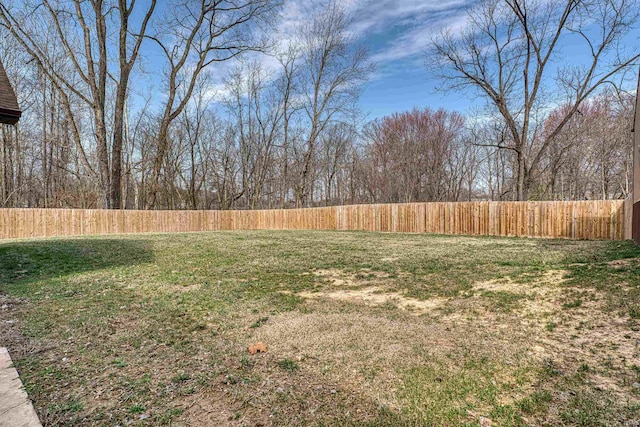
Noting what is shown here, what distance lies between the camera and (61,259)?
19.2 ft

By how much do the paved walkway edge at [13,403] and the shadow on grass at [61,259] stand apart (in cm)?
327

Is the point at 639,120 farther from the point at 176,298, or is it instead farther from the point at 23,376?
the point at 23,376

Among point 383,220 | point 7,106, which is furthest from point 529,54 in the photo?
point 7,106

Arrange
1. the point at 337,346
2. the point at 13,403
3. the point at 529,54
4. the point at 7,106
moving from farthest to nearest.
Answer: the point at 529,54 → the point at 7,106 → the point at 337,346 → the point at 13,403

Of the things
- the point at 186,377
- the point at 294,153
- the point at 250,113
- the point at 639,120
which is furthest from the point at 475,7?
the point at 186,377

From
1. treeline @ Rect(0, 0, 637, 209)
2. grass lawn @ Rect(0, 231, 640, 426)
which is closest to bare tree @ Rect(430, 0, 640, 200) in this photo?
treeline @ Rect(0, 0, 637, 209)

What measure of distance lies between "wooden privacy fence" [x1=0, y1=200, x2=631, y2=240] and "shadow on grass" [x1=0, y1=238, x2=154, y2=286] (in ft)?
25.7

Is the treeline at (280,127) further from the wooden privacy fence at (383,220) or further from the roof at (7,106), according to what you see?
the roof at (7,106)

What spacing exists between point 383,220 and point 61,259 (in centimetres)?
1139

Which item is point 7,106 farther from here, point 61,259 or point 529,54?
point 529,54

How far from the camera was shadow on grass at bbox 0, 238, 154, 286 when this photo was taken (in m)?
4.77

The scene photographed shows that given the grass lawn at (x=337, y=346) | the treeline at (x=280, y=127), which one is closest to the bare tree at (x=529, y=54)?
the treeline at (x=280, y=127)

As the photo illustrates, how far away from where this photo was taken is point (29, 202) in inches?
779

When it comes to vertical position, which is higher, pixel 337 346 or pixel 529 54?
pixel 529 54
